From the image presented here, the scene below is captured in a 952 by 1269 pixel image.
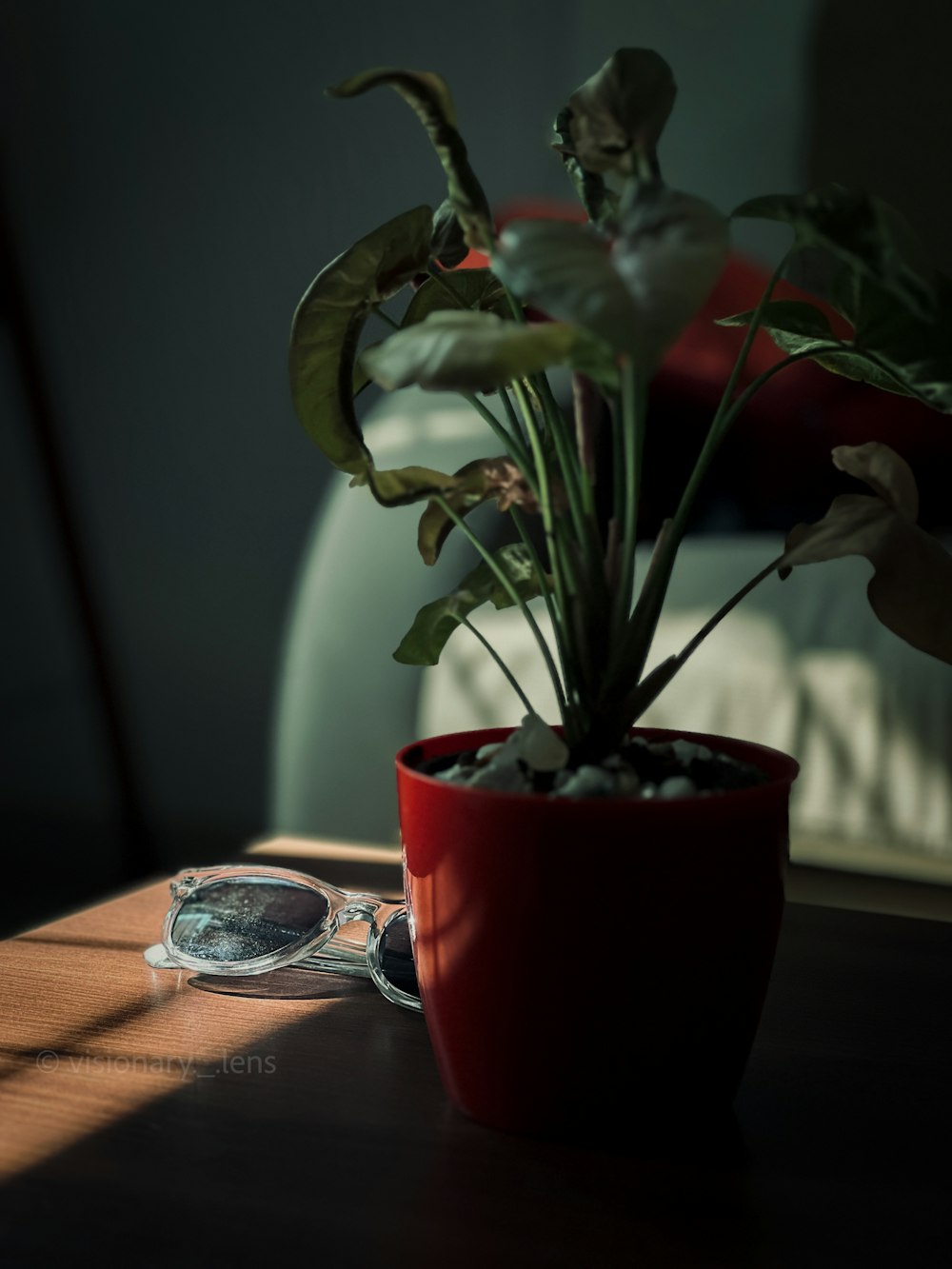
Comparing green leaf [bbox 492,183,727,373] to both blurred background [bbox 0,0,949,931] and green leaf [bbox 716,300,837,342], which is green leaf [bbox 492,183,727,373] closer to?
green leaf [bbox 716,300,837,342]

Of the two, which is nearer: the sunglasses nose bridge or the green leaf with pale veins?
the green leaf with pale veins

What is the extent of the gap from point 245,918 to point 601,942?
241 mm

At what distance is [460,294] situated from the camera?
48cm

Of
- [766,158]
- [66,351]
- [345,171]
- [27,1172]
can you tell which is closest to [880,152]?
[766,158]

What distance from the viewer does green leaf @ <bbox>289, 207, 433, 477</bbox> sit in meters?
0.42

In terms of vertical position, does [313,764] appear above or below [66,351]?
below

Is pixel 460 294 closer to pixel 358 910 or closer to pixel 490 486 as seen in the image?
pixel 490 486

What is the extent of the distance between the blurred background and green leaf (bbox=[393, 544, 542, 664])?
4.44 feet

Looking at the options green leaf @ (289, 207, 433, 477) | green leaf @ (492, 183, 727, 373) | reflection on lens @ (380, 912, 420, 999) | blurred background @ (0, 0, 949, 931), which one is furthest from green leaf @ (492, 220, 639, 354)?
blurred background @ (0, 0, 949, 931)

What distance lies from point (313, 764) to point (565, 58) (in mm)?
1099

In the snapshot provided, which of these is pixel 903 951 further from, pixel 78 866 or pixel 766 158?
pixel 78 866

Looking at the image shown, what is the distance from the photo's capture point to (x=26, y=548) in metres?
1.95

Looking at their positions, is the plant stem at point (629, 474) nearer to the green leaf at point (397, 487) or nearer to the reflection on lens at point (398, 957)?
the green leaf at point (397, 487)

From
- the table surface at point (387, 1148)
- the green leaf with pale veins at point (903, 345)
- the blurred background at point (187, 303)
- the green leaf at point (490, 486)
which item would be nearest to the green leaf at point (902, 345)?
the green leaf with pale veins at point (903, 345)
